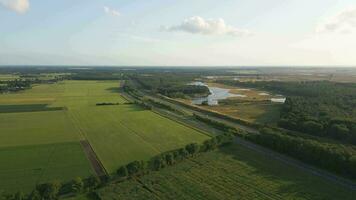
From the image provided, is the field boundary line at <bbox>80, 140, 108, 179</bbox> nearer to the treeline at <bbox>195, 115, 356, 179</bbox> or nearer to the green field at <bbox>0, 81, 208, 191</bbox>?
the green field at <bbox>0, 81, 208, 191</bbox>

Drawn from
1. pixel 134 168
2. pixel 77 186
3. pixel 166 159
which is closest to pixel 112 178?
pixel 134 168

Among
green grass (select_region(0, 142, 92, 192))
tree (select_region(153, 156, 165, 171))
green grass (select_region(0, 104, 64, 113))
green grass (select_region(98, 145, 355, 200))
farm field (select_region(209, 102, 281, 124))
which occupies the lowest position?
farm field (select_region(209, 102, 281, 124))

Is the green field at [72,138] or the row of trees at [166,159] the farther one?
the green field at [72,138]

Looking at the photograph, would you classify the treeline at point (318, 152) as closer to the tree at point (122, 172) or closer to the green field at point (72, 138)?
the green field at point (72, 138)

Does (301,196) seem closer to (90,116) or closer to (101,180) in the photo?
(101,180)

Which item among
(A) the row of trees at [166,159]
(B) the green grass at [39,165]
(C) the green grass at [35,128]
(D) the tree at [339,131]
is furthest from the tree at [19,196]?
(D) the tree at [339,131]

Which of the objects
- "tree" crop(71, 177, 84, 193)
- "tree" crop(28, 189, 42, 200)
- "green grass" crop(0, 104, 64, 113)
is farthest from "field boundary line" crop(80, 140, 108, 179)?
"green grass" crop(0, 104, 64, 113)
